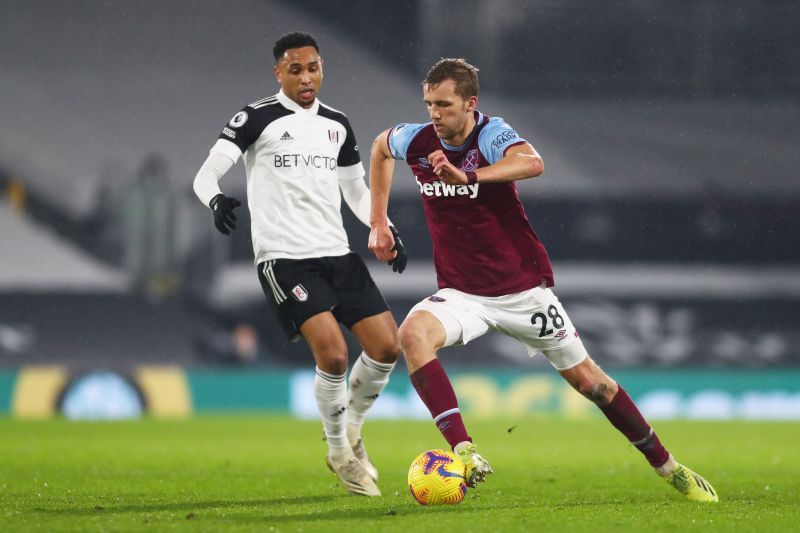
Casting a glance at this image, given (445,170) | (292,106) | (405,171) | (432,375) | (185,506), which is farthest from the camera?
(405,171)

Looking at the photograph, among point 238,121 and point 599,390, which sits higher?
point 238,121

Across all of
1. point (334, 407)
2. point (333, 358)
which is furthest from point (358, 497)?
point (333, 358)

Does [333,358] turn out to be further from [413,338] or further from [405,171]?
[405,171]

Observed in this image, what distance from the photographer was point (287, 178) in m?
6.46

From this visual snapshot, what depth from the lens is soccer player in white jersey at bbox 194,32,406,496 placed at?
632 cm

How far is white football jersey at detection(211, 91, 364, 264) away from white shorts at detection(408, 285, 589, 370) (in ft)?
2.71

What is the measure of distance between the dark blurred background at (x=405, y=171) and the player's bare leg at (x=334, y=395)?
12.2 meters

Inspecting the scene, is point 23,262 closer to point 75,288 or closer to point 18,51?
point 75,288

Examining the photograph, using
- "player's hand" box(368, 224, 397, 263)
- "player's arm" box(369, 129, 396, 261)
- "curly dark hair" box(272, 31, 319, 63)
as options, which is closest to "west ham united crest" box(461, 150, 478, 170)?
"player's arm" box(369, 129, 396, 261)

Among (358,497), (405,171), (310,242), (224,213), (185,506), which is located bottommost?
(358,497)

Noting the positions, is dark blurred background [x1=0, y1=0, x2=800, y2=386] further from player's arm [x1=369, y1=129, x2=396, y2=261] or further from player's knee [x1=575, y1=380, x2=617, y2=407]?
player's knee [x1=575, y1=380, x2=617, y2=407]

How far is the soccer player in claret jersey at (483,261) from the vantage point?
18.8ft

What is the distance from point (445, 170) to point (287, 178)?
57.3 inches

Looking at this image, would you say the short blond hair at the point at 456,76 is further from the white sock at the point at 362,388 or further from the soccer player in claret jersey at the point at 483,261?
the white sock at the point at 362,388
